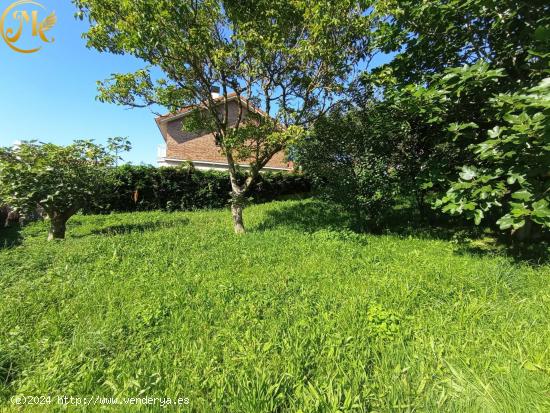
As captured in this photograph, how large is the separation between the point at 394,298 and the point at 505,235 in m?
4.62

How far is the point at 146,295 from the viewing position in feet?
11.9

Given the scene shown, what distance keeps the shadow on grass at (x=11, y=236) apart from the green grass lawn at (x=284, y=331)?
252 cm

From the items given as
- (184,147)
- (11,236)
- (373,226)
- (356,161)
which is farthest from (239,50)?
(184,147)

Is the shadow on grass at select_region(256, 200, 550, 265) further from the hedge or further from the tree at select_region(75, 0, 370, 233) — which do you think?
the hedge

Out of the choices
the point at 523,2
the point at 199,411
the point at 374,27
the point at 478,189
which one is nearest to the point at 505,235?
the point at 478,189

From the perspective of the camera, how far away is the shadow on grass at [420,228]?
514cm

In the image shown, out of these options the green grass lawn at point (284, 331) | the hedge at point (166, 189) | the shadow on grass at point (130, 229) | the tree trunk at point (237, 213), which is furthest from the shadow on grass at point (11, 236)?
the tree trunk at point (237, 213)

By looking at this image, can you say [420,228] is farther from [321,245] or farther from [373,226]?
[321,245]

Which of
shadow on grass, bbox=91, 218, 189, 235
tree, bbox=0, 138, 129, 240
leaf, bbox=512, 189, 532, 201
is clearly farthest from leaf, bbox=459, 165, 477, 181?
tree, bbox=0, 138, 129, 240

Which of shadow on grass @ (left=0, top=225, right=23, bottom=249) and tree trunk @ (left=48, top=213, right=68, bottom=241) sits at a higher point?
tree trunk @ (left=48, top=213, right=68, bottom=241)

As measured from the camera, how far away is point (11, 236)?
8.23 meters

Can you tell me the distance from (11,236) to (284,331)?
956cm

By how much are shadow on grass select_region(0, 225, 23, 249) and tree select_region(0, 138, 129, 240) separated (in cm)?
79

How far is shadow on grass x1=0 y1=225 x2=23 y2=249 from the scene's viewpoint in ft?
22.8
